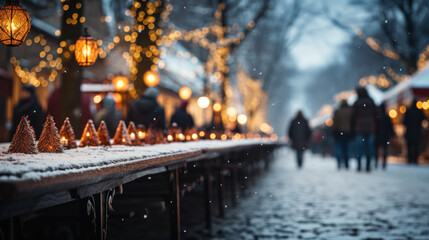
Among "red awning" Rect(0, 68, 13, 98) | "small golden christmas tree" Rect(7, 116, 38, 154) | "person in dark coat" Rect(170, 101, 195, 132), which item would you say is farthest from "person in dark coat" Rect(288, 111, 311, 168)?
"small golden christmas tree" Rect(7, 116, 38, 154)

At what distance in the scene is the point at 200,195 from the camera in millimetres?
10070

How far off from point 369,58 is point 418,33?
29178 mm

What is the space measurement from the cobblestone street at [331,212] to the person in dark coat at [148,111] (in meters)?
2.07

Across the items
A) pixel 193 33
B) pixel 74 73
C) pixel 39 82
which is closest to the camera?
pixel 74 73

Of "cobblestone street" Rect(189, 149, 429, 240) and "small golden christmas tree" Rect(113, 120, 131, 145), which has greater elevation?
"small golden christmas tree" Rect(113, 120, 131, 145)

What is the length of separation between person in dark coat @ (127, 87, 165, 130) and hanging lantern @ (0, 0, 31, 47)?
4.04m

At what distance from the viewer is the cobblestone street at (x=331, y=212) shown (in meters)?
6.37

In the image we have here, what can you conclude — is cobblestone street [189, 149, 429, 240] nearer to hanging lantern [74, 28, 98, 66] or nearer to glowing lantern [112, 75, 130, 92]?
hanging lantern [74, 28, 98, 66]

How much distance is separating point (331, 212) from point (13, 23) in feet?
16.6

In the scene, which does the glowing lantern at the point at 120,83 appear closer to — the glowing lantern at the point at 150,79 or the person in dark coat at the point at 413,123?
the glowing lantern at the point at 150,79

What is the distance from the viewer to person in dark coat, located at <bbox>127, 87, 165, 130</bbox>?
32.6 feet

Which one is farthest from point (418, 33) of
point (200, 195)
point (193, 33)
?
point (200, 195)

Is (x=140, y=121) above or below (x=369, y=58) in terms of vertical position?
below

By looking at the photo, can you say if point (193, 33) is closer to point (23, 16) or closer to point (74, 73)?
point (74, 73)
